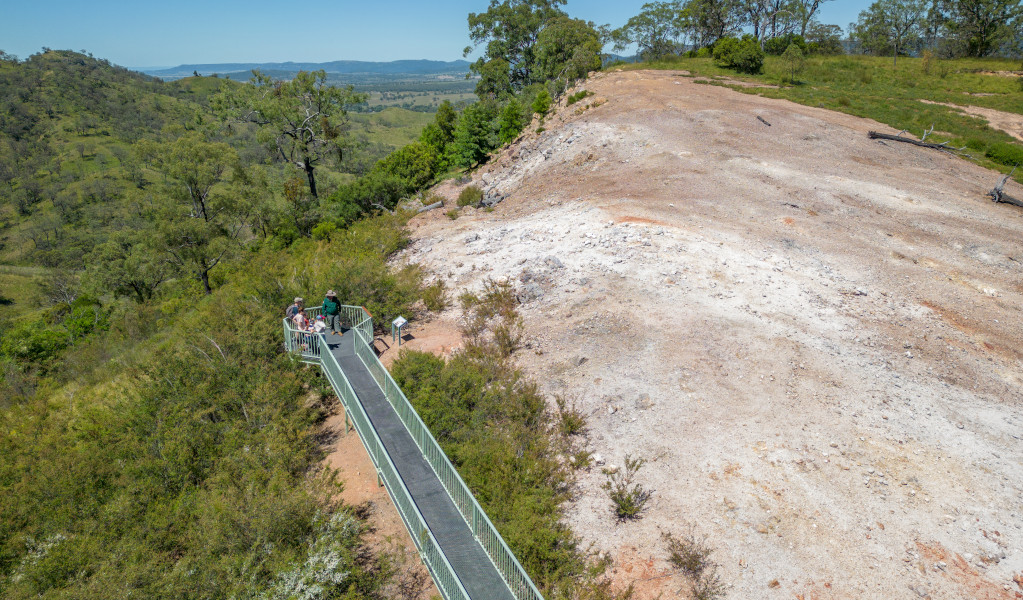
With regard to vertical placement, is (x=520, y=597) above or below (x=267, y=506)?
below

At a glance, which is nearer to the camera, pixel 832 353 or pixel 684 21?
pixel 832 353

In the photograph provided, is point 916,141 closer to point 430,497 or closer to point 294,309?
point 430,497

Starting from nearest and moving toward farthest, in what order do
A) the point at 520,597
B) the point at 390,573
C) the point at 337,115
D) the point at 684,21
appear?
1. the point at 520,597
2. the point at 390,573
3. the point at 337,115
4. the point at 684,21

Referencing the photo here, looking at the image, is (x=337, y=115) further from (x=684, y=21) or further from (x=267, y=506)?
(x=684, y=21)

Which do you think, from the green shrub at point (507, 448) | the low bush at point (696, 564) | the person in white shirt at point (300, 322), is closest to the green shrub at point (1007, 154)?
the green shrub at point (507, 448)

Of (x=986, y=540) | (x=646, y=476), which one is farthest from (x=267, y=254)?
(x=986, y=540)

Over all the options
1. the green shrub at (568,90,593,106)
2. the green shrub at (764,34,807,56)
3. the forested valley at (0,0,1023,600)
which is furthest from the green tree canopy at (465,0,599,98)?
the green shrub at (764,34,807,56)

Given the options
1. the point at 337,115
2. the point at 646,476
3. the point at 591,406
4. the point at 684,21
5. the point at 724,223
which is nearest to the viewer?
the point at 646,476

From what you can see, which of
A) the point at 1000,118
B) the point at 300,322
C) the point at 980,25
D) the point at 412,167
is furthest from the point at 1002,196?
the point at 980,25
